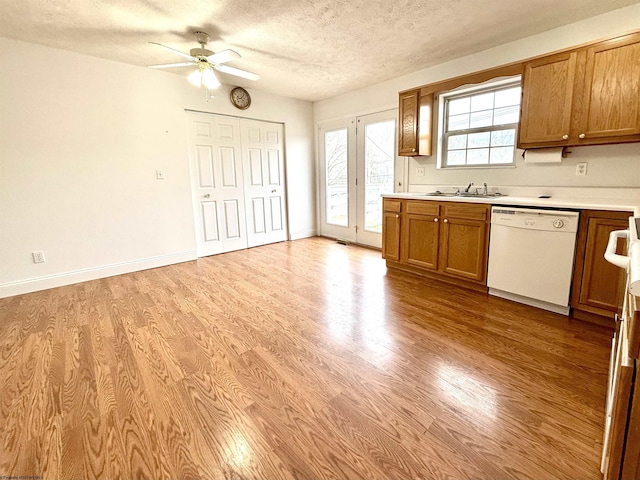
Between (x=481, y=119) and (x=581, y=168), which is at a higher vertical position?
(x=481, y=119)

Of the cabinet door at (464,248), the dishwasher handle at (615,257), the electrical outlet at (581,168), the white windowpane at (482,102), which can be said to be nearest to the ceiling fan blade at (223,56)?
the cabinet door at (464,248)

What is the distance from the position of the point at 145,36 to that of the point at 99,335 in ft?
8.91

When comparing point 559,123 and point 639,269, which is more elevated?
→ point 559,123

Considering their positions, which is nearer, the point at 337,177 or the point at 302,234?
the point at 337,177

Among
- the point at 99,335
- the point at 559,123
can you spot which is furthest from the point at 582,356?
the point at 99,335

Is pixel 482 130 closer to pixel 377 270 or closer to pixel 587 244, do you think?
pixel 587 244

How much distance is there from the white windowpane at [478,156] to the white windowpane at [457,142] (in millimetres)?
131

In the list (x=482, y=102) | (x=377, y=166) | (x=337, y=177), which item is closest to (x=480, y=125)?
(x=482, y=102)

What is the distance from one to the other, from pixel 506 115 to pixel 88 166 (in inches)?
182

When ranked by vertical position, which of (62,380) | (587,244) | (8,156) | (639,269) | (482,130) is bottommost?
(62,380)

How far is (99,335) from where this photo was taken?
2287 millimetres

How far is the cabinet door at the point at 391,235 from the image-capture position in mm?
3562

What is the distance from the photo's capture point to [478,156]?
3479 millimetres

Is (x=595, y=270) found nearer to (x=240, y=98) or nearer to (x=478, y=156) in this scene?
(x=478, y=156)
